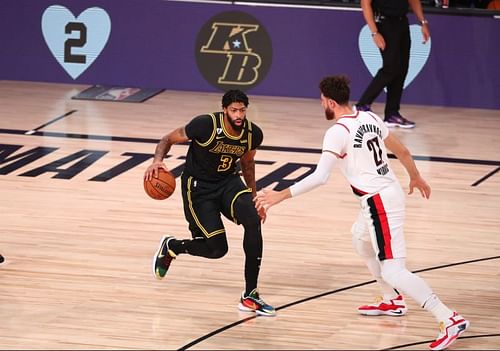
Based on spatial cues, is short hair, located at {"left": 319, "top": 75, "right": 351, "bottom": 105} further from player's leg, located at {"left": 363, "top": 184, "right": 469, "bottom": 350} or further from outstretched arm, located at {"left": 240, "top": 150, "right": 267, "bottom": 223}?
outstretched arm, located at {"left": 240, "top": 150, "right": 267, "bottom": 223}

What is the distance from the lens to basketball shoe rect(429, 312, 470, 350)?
7238 mm

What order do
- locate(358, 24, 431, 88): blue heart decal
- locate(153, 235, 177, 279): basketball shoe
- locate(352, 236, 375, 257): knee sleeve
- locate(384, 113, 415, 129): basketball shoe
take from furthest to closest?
locate(358, 24, 431, 88): blue heart decal → locate(384, 113, 415, 129): basketball shoe → locate(153, 235, 177, 279): basketball shoe → locate(352, 236, 375, 257): knee sleeve

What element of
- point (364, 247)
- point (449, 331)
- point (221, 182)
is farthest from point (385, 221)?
point (221, 182)

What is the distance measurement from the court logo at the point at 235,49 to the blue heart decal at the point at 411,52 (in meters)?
1.28

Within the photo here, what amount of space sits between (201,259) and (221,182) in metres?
1.20

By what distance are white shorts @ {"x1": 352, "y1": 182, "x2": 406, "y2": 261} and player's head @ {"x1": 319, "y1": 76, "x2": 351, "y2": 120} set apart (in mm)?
633

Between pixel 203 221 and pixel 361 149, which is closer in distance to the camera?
pixel 361 149

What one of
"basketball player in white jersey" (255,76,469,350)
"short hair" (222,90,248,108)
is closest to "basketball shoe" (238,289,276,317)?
"basketball player in white jersey" (255,76,469,350)

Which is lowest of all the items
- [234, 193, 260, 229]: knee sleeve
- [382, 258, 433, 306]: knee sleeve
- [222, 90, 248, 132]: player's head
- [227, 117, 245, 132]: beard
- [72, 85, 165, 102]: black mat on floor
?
[72, 85, 165, 102]: black mat on floor

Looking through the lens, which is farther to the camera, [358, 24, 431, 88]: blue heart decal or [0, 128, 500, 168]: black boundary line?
[358, 24, 431, 88]: blue heart decal

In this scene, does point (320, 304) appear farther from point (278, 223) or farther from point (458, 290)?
point (278, 223)

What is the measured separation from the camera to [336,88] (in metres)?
7.52

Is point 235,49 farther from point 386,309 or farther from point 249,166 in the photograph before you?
point 386,309

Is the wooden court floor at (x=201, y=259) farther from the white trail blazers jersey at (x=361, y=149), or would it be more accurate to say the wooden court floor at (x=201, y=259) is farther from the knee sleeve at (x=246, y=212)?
the white trail blazers jersey at (x=361, y=149)
